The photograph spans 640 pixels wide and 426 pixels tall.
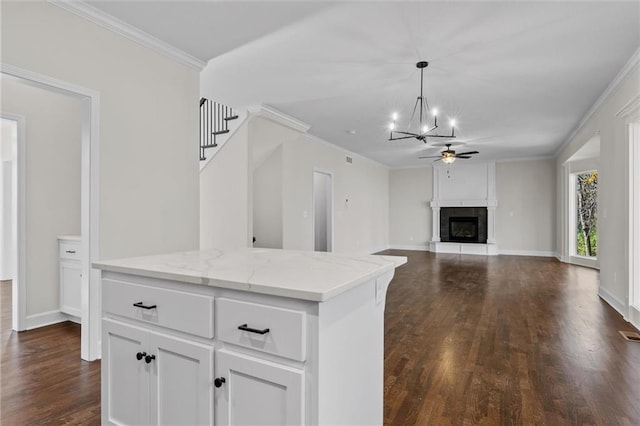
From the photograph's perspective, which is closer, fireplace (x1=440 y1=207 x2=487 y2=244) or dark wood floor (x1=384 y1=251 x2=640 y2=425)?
dark wood floor (x1=384 y1=251 x2=640 y2=425)

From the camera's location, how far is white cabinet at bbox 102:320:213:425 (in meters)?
1.40

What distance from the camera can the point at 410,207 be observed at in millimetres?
11273

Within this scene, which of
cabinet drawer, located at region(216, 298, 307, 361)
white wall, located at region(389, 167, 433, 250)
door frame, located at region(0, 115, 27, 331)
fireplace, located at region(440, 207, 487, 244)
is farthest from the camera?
white wall, located at region(389, 167, 433, 250)

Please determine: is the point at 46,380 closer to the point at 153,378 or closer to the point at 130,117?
the point at 153,378

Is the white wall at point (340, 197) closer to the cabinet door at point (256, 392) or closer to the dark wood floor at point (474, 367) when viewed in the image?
the dark wood floor at point (474, 367)

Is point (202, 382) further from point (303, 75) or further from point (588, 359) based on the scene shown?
point (303, 75)

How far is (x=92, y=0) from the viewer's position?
8.46ft

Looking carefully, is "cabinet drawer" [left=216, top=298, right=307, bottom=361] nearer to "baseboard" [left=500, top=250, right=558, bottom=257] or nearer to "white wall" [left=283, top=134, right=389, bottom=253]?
"white wall" [left=283, top=134, right=389, bottom=253]

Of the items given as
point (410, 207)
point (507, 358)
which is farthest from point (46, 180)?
point (410, 207)

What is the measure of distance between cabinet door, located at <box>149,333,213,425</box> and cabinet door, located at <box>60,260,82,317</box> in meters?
2.69

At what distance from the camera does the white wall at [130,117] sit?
8.13 feet

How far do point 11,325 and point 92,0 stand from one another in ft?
10.6

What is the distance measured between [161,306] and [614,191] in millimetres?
5171

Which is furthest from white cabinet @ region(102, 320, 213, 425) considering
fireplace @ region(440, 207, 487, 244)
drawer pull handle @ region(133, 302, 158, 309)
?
fireplace @ region(440, 207, 487, 244)
